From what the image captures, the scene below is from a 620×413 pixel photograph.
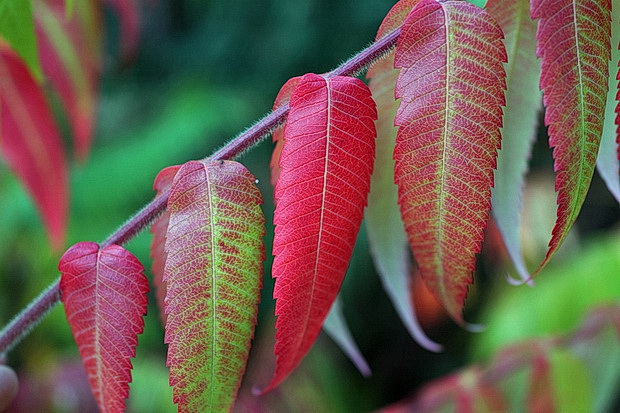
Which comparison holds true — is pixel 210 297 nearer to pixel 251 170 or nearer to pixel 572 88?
pixel 572 88

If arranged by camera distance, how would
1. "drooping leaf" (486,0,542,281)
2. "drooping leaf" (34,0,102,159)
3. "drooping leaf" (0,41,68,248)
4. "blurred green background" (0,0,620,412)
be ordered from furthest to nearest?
"blurred green background" (0,0,620,412) < "drooping leaf" (34,0,102,159) < "drooping leaf" (0,41,68,248) < "drooping leaf" (486,0,542,281)

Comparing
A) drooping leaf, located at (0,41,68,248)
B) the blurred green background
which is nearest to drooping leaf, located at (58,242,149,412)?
drooping leaf, located at (0,41,68,248)

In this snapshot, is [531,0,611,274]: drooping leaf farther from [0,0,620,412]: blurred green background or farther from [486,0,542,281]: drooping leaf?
[0,0,620,412]: blurred green background

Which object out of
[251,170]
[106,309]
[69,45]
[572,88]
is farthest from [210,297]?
[251,170]

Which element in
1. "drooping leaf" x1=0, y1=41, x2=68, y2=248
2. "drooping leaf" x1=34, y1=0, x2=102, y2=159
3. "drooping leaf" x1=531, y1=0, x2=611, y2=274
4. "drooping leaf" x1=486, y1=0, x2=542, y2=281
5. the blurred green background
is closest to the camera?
"drooping leaf" x1=531, y1=0, x2=611, y2=274

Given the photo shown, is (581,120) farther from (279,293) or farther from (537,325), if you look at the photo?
(537,325)

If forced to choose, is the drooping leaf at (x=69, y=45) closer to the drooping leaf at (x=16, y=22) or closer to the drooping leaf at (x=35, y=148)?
the drooping leaf at (x=35, y=148)
